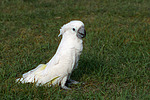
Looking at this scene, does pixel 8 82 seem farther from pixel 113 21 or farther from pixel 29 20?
pixel 113 21

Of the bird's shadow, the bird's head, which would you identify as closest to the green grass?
the bird's shadow

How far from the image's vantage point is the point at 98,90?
7.17 ft

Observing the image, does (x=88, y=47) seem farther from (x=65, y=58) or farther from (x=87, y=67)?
(x=65, y=58)

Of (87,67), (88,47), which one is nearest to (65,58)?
(87,67)

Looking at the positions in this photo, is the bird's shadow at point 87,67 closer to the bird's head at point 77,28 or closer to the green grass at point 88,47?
the green grass at point 88,47

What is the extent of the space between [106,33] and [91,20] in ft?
3.34

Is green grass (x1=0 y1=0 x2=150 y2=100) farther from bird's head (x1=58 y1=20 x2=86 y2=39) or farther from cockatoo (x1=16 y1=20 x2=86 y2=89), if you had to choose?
bird's head (x1=58 y1=20 x2=86 y2=39)

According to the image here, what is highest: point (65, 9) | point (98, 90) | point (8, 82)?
point (65, 9)

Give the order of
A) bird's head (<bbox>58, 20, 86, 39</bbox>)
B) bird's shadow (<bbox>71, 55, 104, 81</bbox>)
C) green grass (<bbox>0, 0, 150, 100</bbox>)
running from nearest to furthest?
bird's head (<bbox>58, 20, 86, 39</bbox>) < green grass (<bbox>0, 0, 150, 100</bbox>) < bird's shadow (<bbox>71, 55, 104, 81</bbox>)

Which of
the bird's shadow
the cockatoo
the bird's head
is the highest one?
Result: the bird's head

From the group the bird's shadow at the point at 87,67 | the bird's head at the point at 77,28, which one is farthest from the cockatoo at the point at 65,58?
the bird's shadow at the point at 87,67

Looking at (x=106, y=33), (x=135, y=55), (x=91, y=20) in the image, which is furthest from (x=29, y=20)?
(x=135, y=55)

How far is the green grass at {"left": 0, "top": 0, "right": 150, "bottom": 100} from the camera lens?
80.8 inches

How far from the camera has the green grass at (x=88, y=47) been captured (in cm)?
205
